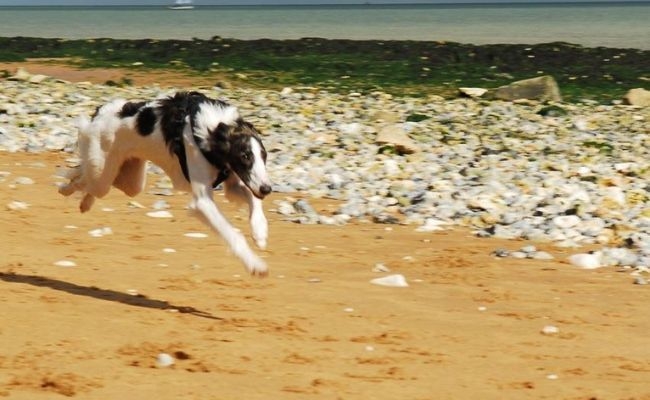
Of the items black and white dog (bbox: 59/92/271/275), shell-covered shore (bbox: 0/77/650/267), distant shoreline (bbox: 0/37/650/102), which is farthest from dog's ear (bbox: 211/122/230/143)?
distant shoreline (bbox: 0/37/650/102)

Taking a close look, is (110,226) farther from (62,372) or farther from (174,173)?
(62,372)

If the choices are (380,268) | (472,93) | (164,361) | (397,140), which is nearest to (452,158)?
(397,140)

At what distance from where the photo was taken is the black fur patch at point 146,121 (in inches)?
360

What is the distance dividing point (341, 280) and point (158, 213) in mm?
3223

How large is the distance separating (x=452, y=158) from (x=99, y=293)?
8860mm

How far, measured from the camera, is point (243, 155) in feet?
27.9

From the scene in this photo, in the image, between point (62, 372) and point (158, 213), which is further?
point (158, 213)

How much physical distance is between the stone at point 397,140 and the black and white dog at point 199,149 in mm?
7776

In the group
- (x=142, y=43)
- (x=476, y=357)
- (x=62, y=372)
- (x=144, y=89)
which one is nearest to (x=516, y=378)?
(x=476, y=357)

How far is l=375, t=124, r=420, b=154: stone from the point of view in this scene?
1712cm

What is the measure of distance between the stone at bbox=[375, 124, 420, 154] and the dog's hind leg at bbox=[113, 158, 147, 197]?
7.38m

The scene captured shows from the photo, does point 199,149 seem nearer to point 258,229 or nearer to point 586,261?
point 258,229

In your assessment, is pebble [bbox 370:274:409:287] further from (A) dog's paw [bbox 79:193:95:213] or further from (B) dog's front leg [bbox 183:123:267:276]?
(A) dog's paw [bbox 79:193:95:213]

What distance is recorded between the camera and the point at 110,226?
1159cm
